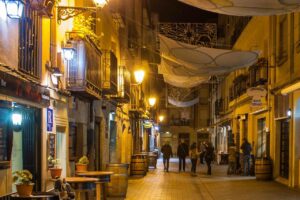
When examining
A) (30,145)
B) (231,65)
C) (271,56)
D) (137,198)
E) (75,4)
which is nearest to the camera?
(30,145)

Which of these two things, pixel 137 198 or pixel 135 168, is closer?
pixel 137 198

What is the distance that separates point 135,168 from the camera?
25.2 m

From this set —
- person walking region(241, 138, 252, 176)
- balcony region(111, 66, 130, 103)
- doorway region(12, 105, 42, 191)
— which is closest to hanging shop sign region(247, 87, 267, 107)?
person walking region(241, 138, 252, 176)

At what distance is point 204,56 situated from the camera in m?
19.6

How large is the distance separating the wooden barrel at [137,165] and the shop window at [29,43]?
1485 cm

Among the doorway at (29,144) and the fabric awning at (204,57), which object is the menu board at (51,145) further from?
the fabric awning at (204,57)

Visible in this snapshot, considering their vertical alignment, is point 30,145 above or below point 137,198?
above

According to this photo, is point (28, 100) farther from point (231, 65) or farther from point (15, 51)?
point (231, 65)

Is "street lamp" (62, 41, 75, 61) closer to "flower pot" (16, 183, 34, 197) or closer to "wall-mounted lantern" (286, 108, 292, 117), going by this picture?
Result: "flower pot" (16, 183, 34, 197)

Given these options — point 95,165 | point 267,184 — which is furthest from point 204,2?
point 267,184

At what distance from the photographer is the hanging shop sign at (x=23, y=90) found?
8203 mm

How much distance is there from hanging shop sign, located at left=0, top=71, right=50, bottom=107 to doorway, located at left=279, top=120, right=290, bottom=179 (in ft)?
41.2

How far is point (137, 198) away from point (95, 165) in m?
2.03

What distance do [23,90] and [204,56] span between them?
11.3 meters
